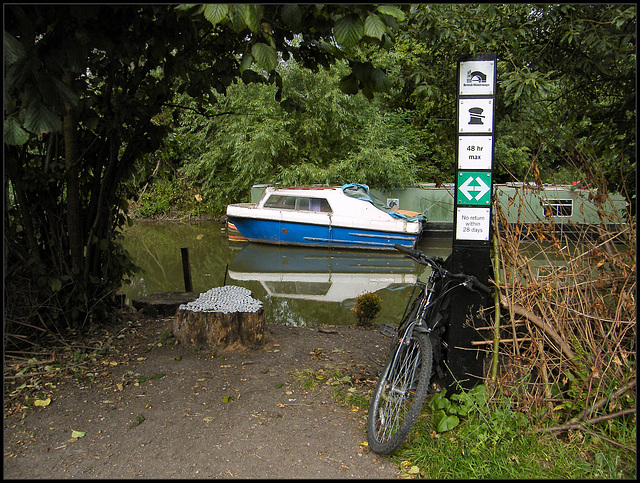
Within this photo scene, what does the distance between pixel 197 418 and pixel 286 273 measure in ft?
32.8

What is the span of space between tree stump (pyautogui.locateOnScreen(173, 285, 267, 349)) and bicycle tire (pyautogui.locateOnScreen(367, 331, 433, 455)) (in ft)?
7.01

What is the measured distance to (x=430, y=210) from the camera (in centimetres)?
2008


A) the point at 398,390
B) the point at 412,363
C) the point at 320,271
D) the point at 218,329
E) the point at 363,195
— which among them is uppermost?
the point at 363,195

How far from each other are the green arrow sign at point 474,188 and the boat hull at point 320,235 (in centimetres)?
1287

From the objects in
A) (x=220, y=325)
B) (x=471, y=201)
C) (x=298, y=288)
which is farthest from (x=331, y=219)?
(x=471, y=201)

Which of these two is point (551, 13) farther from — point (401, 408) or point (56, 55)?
point (56, 55)

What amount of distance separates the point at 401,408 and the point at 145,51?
368cm

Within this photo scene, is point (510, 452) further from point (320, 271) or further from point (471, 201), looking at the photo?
point (320, 271)

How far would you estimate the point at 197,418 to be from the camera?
3.87 m

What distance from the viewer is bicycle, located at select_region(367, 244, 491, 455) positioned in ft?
10.6

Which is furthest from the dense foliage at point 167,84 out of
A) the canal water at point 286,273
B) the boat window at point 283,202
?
the boat window at point 283,202

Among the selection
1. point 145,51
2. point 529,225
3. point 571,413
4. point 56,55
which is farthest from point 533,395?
point 145,51

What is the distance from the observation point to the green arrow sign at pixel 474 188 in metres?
3.68

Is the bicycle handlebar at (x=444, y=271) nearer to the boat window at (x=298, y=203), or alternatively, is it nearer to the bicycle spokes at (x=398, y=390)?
the bicycle spokes at (x=398, y=390)
